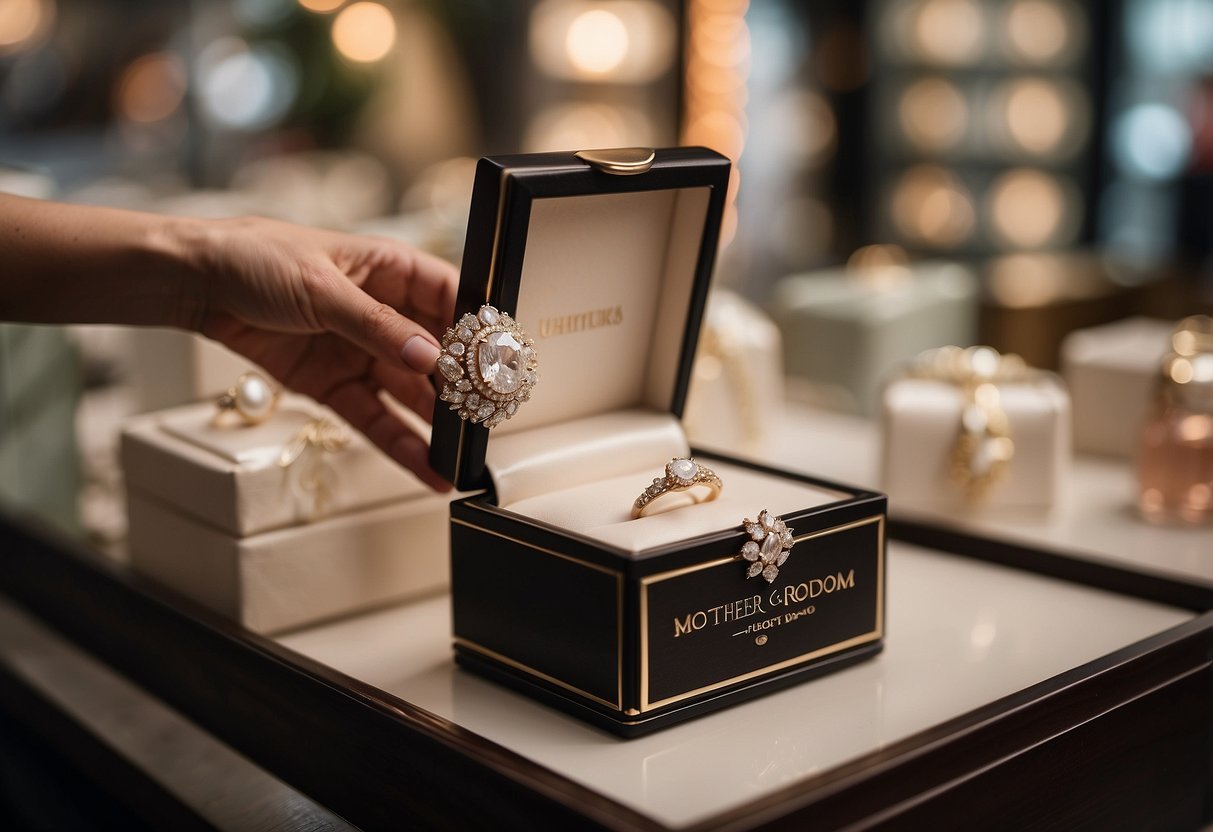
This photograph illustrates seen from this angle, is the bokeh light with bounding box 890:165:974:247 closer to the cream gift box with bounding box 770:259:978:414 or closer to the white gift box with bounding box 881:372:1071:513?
the cream gift box with bounding box 770:259:978:414

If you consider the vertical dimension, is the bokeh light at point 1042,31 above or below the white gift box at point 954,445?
above

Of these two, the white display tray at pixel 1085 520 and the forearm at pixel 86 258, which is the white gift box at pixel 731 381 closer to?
the white display tray at pixel 1085 520

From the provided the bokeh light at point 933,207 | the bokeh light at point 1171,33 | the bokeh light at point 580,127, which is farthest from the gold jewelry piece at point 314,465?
the bokeh light at point 933,207

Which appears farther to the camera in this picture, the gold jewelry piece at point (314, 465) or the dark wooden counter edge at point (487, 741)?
the gold jewelry piece at point (314, 465)

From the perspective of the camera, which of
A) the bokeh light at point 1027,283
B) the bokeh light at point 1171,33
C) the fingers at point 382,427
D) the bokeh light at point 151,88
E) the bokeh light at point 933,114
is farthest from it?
the bokeh light at point 933,114

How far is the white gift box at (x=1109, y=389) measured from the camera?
1417mm

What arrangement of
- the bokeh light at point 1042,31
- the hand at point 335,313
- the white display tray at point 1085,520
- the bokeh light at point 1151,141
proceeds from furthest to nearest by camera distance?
1. the bokeh light at point 1042,31
2. the bokeh light at point 1151,141
3. the white display tray at point 1085,520
4. the hand at point 335,313

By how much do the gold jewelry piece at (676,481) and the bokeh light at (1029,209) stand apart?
10.9 feet

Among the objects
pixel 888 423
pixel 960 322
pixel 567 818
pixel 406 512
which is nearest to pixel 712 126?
pixel 960 322

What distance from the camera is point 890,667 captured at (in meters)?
0.90

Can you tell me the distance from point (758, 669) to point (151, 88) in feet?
9.22

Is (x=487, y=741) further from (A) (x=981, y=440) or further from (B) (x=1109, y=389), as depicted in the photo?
(B) (x=1109, y=389)

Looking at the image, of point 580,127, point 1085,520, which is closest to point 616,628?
point 1085,520

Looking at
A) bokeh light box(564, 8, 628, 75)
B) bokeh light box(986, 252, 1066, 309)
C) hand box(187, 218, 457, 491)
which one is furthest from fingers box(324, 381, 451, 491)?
bokeh light box(564, 8, 628, 75)
